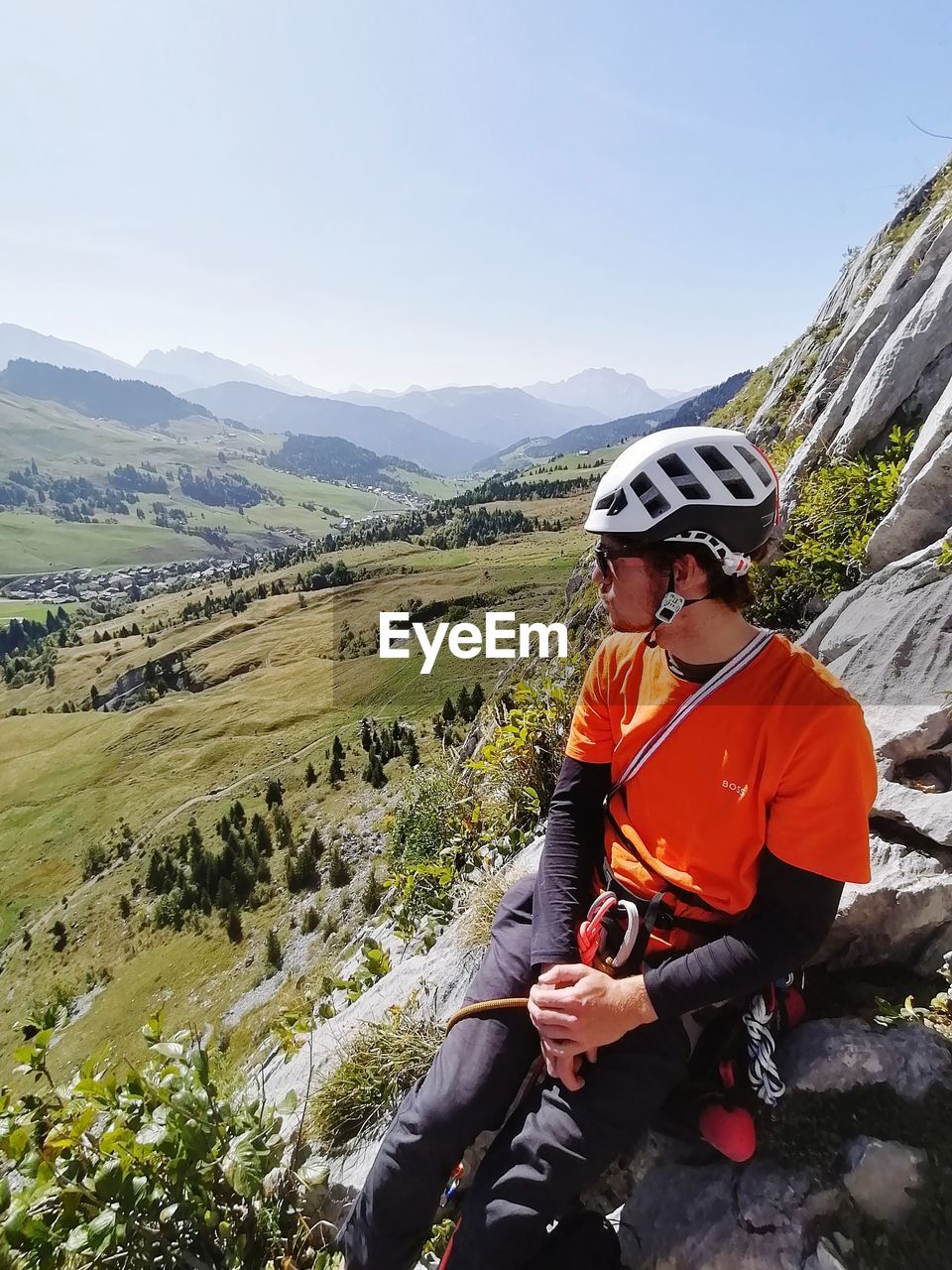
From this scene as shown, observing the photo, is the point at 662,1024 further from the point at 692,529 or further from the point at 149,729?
the point at 149,729

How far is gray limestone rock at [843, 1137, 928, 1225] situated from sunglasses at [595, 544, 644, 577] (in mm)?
2980

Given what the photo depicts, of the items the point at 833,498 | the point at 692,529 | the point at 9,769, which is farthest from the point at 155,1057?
the point at 9,769

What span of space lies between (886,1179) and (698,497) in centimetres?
325

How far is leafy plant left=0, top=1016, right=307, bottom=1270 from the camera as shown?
285 centimetres

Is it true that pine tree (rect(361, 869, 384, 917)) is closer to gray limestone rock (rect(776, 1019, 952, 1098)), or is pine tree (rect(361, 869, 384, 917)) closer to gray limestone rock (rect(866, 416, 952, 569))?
gray limestone rock (rect(866, 416, 952, 569))

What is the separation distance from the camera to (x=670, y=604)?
11.1 feet

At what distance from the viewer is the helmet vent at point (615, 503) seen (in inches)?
140

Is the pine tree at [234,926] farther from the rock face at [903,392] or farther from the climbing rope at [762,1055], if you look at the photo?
the climbing rope at [762,1055]

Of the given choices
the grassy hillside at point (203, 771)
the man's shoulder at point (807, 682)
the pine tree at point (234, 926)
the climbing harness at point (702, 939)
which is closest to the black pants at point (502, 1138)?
the climbing harness at point (702, 939)

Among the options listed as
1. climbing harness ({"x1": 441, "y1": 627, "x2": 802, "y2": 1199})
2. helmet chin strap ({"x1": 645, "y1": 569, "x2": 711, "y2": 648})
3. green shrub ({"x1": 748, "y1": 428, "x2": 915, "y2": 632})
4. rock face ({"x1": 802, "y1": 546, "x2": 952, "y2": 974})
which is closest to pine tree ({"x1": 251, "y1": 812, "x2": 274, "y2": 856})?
green shrub ({"x1": 748, "y1": 428, "x2": 915, "y2": 632})

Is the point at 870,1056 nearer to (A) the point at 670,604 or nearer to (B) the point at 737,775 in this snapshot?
(B) the point at 737,775

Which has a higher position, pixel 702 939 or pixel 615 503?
pixel 615 503

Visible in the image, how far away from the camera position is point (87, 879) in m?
80.3

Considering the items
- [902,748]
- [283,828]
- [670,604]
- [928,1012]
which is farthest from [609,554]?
[283,828]
